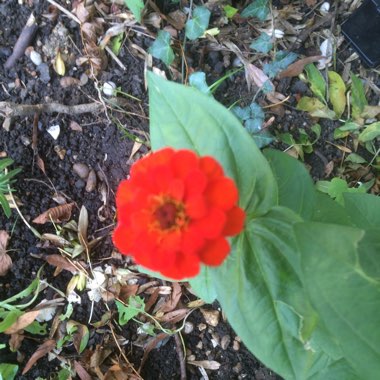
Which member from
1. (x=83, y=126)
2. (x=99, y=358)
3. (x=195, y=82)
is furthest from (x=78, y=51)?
(x=99, y=358)

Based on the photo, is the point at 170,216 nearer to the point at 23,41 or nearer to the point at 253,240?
the point at 253,240

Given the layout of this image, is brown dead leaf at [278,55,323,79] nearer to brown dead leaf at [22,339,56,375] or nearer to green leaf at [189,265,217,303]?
green leaf at [189,265,217,303]

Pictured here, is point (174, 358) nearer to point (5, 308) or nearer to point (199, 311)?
point (199, 311)

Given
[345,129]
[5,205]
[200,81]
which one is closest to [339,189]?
[345,129]

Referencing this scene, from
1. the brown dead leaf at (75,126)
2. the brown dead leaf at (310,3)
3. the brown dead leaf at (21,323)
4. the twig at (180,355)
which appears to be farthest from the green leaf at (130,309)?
the brown dead leaf at (310,3)

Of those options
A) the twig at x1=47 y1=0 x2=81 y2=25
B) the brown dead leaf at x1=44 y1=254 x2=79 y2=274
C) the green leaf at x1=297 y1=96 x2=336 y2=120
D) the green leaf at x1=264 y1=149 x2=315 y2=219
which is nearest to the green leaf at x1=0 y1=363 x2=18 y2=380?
the brown dead leaf at x1=44 y1=254 x2=79 y2=274

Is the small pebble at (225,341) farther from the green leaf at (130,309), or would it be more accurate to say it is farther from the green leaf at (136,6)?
the green leaf at (136,6)
